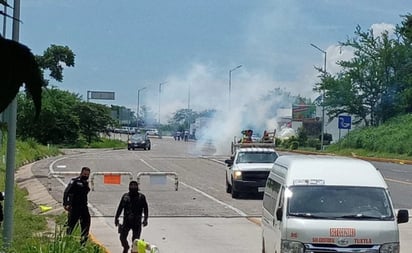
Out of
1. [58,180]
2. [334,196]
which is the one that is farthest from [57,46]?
[58,180]

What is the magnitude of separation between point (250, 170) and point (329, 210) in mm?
14475

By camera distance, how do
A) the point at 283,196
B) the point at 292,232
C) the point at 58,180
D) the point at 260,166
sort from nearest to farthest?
the point at 292,232
the point at 283,196
the point at 260,166
the point at 58,180

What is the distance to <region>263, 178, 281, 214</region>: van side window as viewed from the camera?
512 inches

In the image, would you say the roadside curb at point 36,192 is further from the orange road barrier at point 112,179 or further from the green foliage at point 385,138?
the green foliage at point 385,138

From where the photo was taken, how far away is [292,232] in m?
11.5

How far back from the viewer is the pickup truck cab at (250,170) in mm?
26531

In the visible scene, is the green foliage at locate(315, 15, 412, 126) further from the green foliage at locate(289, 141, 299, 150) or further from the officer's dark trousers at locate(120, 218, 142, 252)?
the officer's dark trousers at locate(120, 218, 142, 252)

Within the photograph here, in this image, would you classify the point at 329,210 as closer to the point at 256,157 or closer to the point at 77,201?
the point at 77,201

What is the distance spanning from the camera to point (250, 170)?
2655cm

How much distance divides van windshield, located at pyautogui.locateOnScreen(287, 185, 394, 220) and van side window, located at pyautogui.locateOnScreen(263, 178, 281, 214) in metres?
0.66

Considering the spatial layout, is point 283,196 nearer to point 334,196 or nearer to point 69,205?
point 334,196

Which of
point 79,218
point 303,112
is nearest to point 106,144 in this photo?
point 303,112

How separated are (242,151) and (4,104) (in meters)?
26.5

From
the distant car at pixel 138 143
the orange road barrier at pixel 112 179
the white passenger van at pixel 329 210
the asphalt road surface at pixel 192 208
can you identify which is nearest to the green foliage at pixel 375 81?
the distant car at pixel 138 143
